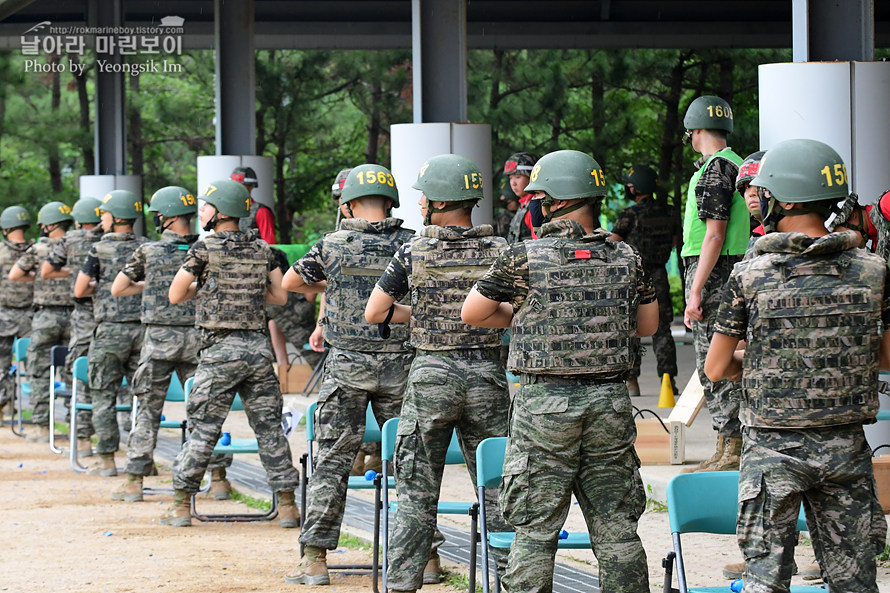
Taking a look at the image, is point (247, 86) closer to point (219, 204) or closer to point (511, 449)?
point (219, 204)

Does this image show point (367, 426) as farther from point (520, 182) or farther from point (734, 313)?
point (520, 182)

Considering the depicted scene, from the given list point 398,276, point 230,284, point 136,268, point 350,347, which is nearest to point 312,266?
point 350,347

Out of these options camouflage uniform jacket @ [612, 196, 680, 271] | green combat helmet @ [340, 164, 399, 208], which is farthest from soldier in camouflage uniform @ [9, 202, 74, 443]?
green combat helmet @ [340, 164, 399, 208]

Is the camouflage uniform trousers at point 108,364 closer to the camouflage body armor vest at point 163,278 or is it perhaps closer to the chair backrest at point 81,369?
the chair backrest at point 81,369

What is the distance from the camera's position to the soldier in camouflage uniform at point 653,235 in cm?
1261

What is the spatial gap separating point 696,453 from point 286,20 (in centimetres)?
1251

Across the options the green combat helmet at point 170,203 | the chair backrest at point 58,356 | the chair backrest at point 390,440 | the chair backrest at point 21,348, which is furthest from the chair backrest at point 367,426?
the chair backrest at point 21,348

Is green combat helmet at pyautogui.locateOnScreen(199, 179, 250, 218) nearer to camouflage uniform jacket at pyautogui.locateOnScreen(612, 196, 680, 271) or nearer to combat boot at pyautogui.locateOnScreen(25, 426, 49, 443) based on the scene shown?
camouflage uniform jacket at pyautogui.locateOnScreen(612, 196, 680, 271)

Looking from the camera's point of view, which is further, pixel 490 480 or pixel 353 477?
pixel 353 477

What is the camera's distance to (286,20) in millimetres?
20078

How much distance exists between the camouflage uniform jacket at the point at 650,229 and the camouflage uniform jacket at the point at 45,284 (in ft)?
17.7

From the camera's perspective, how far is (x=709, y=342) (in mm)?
7398

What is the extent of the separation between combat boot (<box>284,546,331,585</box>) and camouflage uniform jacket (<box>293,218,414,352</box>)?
3.70ft

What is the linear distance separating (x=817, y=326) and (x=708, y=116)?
131 inches
